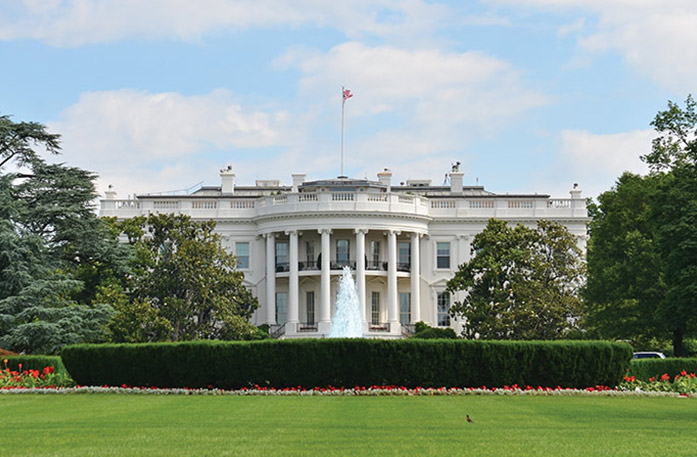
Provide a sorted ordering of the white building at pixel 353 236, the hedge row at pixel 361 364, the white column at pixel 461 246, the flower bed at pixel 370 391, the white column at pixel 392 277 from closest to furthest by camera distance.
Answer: the flower bed at pixel 370 391
the hedge row at pixel 361 364
the white column at pixel 392 277
the white building at pixel 353 236
the white column at pixel 461 246

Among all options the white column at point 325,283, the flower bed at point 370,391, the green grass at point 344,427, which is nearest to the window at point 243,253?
the white column at point 325,283

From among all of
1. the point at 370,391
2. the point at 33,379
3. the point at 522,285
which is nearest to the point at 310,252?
the point at 522,285

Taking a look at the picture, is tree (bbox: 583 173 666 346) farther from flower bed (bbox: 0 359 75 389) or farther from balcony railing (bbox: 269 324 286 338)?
flower bed (bbox: 0 359 75 389)

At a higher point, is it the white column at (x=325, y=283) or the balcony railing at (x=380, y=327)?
the white column at (x=325, y=283)

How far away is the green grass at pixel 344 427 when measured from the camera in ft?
49.1

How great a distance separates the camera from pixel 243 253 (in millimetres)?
69312

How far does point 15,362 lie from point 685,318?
26.9m

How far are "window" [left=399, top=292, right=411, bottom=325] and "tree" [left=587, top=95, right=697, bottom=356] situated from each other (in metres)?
14.0

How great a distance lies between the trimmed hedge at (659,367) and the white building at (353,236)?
3285cm

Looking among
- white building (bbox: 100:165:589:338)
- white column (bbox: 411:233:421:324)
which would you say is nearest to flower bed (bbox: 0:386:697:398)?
white building (bbox: 100:165:589:338)

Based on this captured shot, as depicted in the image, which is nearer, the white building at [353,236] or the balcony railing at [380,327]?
the balcony railing at [380,327]

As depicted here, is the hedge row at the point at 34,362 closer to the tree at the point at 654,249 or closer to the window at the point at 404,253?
the tree at the point at 654,249

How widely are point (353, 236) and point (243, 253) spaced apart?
310 inches

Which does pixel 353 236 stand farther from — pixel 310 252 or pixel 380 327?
pixel 380 327
